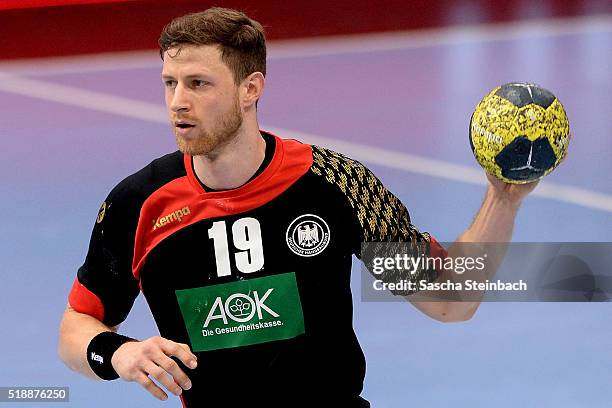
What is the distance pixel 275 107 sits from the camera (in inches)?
330

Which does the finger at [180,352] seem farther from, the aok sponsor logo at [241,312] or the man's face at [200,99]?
the man's face at [200,99]

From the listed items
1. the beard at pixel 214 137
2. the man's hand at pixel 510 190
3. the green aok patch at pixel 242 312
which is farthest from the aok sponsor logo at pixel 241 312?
the man's hand at pixel 510 190

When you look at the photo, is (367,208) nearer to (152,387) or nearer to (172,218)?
(172,218)

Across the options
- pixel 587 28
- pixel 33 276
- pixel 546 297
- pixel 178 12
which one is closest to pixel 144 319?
pixel 33 276

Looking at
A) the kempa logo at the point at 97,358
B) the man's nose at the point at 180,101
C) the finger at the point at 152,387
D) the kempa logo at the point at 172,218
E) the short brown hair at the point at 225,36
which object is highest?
the short brown hair at the point at 225,36

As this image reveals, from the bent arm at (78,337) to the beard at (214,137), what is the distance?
0.69 metres

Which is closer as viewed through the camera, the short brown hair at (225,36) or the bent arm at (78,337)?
the short brown hair at (225,36)

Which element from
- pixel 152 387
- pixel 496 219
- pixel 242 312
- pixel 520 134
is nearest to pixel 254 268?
pixel 242 312

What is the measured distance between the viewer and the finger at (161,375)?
3.50 m

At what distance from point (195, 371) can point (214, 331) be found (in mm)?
145

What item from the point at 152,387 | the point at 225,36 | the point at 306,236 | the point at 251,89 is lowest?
the point at 152,387

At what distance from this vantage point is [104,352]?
12.8 ft

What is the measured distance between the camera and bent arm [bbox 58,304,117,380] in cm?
403

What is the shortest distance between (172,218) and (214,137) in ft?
1.18
